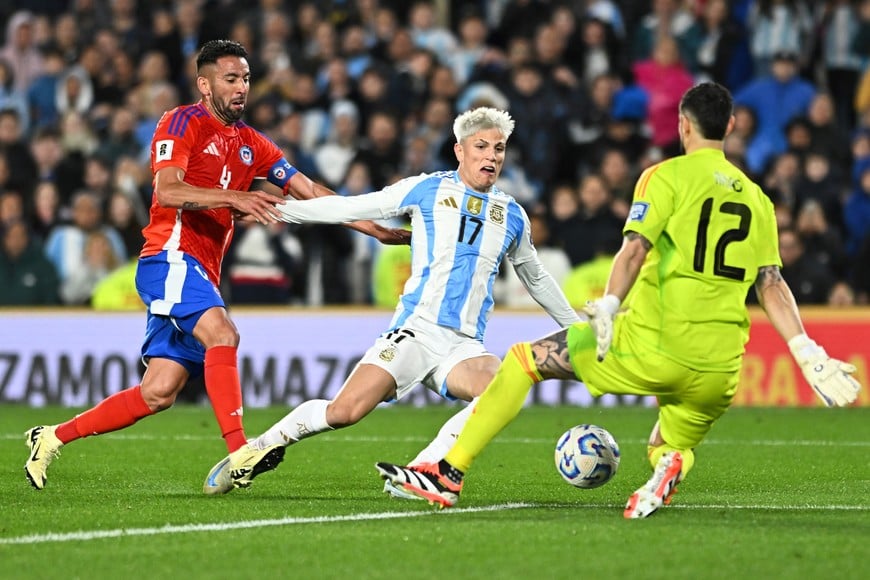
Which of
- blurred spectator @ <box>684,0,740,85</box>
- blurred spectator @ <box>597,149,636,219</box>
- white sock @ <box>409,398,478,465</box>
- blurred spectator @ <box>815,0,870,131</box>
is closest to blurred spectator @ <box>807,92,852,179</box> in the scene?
blurred spectator @ <box>815,0,870,131</box>

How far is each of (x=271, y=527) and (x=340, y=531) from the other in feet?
1.07

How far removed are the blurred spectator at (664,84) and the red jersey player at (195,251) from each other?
30.0ft

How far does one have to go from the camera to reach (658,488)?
7078 millimetres

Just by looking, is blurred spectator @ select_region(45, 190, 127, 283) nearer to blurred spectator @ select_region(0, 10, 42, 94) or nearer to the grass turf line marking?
blurred spectator @ select_region(0, 10, 42, 94)

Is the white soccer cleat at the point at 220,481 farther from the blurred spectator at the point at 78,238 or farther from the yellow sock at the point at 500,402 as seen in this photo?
the blurred spectator at the point at 78,238

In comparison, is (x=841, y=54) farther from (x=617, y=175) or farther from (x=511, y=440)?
(x=511, y=440)

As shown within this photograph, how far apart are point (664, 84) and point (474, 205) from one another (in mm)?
9904

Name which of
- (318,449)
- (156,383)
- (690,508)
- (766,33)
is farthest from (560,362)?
(766,33)

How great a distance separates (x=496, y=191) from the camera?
27.8ft

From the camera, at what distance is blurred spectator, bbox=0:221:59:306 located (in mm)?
16562

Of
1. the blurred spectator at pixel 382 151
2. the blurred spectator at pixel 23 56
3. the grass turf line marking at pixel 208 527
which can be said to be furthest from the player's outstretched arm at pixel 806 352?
the blurred spectator at pixel 23 56

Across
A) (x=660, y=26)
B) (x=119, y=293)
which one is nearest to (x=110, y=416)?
(x=119, y=293)

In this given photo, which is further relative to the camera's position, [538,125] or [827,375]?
[538,125]

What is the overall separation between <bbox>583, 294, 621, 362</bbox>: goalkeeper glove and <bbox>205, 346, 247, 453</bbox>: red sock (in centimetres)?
250
